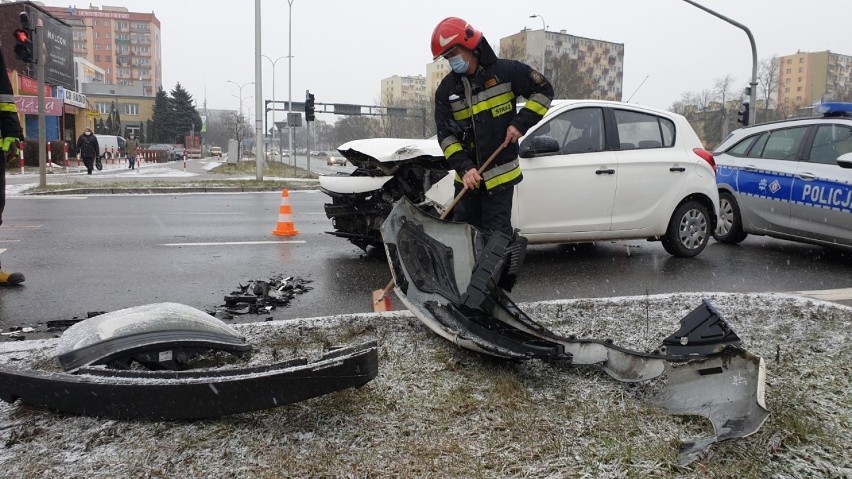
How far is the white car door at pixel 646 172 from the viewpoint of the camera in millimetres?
6934

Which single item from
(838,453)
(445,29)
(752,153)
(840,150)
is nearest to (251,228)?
(445,29)

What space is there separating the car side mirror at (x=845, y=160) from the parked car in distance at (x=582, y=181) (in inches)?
48.1

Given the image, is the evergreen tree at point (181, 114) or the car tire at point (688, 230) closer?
the car tire at point (688, 230)

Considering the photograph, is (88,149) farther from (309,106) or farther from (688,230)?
(688,230)

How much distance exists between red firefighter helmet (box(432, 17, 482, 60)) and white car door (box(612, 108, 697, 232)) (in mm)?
3208

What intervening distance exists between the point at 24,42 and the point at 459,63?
45.7ft

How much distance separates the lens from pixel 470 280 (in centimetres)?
366

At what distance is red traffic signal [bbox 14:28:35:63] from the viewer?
1422cm

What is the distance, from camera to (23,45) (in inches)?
563

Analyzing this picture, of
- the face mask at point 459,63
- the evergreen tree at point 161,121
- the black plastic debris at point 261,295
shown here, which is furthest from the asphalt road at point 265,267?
the evergreen tree at point 161,121

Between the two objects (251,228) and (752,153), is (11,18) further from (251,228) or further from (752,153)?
(752,153)

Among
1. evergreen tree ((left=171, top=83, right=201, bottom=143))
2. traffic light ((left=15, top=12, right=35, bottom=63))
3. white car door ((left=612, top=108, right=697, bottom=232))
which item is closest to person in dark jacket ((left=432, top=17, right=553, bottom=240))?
white car door ((left=612, top=108, right=697, bottom=232))

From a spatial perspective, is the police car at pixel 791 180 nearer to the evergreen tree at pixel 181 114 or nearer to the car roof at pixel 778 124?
the car roof at pixel 778 124

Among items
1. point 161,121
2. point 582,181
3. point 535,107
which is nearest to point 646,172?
point 582,181
